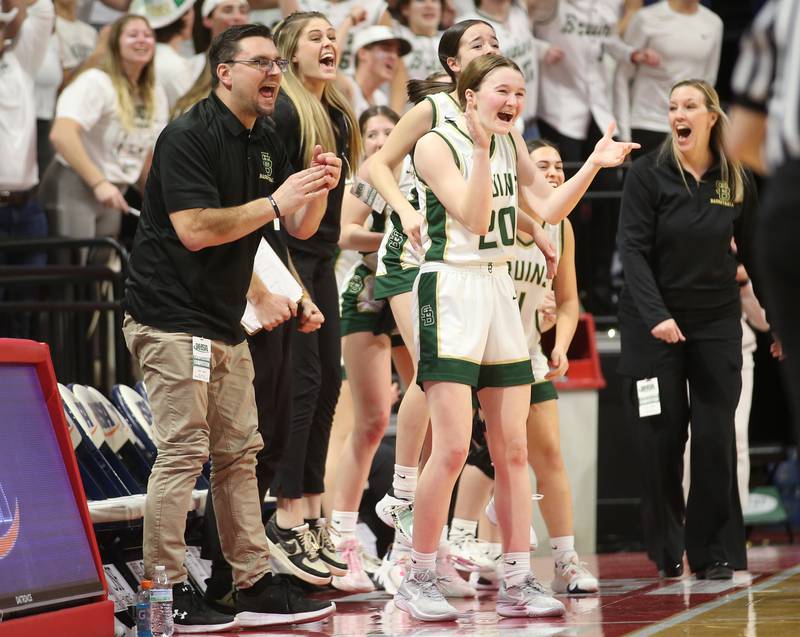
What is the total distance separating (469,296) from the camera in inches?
176

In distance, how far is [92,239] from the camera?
670cm

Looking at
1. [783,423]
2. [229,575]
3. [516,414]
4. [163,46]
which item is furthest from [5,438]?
[783,423]

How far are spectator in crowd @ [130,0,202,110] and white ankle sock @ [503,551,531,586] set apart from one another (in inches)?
174

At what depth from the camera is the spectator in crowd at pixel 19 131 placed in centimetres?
703

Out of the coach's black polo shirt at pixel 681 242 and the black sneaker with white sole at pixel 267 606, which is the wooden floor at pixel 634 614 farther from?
the coach's black polo shirt at pixel 681 242

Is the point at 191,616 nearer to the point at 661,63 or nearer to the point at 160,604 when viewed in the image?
the point at 160,604

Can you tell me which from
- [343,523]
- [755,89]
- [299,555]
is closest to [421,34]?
[343,523]

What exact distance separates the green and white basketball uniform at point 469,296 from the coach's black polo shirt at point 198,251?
0.60m

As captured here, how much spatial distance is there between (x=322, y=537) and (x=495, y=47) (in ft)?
6.67

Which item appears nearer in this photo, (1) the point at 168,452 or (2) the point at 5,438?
(2) the point at 5,438

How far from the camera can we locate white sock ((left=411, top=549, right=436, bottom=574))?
4516 mm

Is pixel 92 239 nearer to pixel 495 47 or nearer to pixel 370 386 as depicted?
pixel 370 386

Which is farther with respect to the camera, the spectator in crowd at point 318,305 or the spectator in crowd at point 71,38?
the spectator in crowd at point 71,38

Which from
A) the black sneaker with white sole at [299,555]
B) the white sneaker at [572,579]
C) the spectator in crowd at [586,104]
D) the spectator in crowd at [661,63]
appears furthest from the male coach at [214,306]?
the spectator in crowd at [661,63]
